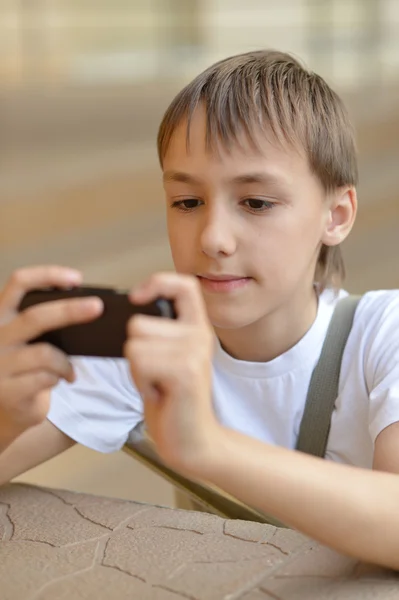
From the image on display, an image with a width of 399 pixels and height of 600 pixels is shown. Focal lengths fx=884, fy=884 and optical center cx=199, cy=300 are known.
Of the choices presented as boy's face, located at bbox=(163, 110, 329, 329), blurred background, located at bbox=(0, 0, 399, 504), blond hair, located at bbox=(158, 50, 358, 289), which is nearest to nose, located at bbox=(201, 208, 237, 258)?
boy's face, located at bbox=(163, 110, 329, 329)

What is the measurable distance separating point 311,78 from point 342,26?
28.2 ft

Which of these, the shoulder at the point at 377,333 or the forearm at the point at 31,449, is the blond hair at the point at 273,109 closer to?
the shoulder at the point at 377,333

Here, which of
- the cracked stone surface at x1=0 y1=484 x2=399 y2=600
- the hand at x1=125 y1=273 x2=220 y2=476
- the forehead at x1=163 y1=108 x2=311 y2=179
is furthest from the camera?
the forehead at x1=163 y1=108 x2=311 y2=179

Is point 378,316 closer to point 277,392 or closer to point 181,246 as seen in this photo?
point 277,392

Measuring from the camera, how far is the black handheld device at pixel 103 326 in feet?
2.33

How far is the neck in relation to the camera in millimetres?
1299

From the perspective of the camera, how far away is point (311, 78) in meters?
1.33

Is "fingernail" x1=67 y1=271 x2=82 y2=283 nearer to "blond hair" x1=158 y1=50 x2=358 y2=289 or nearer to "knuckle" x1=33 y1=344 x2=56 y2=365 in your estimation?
"knuckle" x1=33 y1=344 x2=56 y2=365

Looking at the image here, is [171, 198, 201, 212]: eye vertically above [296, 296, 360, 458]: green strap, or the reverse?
[171, 198, 201, 212]: eye

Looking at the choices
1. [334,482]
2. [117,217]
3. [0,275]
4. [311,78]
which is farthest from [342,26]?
[334,482]

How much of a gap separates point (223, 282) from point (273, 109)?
263 mm

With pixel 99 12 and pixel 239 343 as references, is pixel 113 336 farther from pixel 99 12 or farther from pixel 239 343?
pixel 99 12

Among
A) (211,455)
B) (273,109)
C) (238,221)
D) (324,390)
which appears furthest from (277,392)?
(211,455)

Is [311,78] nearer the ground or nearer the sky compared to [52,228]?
nearer the sky
